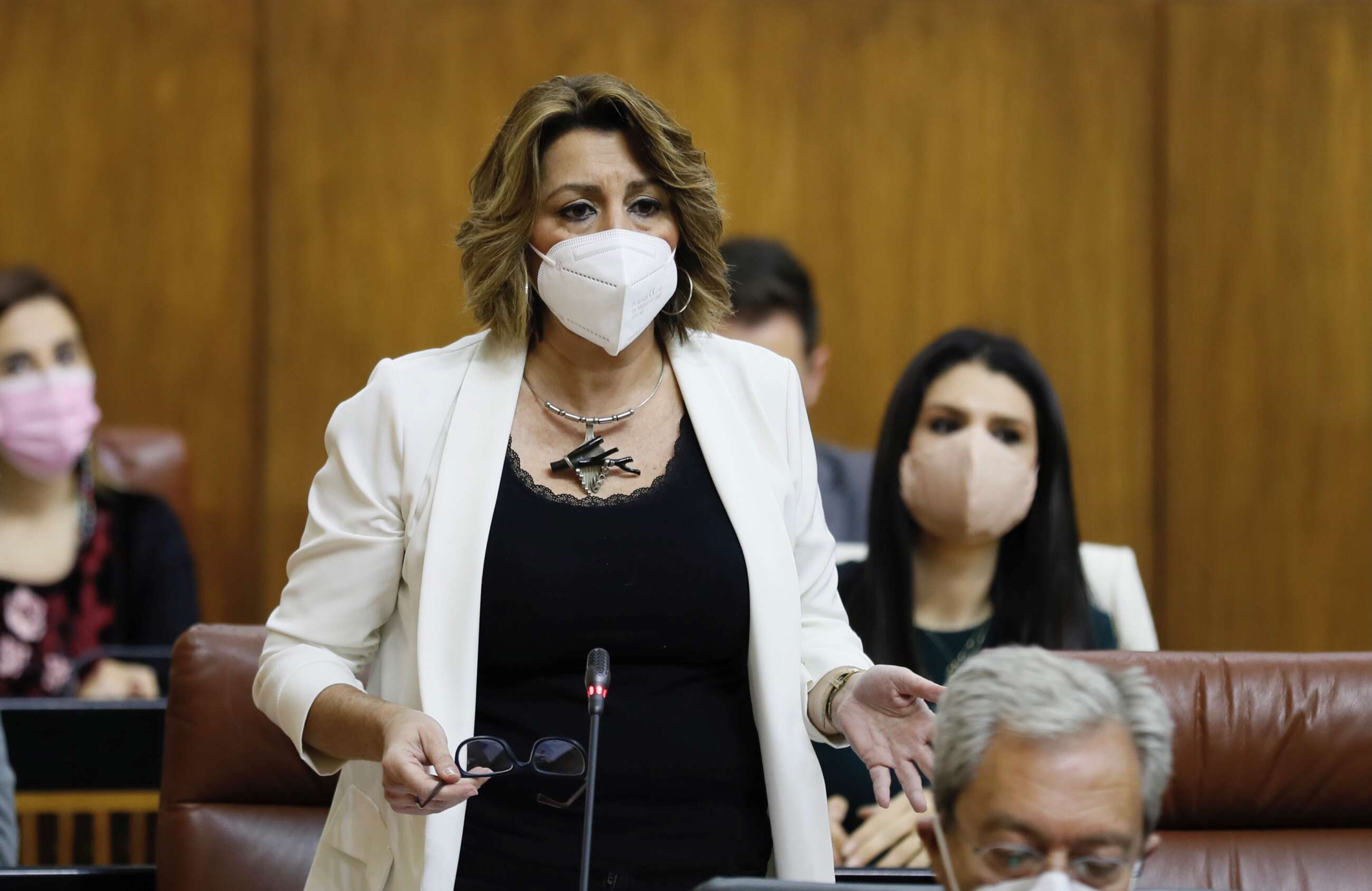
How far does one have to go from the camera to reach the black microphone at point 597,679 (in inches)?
55.5

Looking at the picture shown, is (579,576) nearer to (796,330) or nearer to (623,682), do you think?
(623,682)

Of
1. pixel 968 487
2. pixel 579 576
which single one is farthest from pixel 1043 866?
pixel 968 487

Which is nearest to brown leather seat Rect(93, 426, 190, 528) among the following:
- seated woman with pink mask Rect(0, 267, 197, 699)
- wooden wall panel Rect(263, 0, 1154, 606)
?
seated woman with pink mask Rect(0, 267, 197, 699)

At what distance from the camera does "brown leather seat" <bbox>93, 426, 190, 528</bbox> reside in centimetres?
372

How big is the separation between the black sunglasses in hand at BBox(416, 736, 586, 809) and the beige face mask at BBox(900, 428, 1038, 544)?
4.60ft

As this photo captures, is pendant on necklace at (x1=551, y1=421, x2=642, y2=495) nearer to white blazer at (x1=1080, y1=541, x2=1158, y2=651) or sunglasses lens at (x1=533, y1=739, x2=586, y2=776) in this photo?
sunglasses lens at (x1=533, y1=739, x2=586, y2=776)

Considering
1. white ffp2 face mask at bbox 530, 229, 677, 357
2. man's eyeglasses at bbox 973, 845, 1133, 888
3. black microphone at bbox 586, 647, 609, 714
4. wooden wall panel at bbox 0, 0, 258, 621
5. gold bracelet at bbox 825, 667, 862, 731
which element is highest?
wooden wall panel at bbox 0, 0, 258, 621

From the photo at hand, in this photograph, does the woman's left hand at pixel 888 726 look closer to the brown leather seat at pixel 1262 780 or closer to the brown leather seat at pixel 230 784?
the brown leather seat at pixel 1262 780

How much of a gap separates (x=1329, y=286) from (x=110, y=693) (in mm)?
3384

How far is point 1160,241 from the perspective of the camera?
449 centimetres

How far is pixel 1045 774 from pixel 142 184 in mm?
3652

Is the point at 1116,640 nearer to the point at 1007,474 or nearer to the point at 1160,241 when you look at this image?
the point at 1007,474

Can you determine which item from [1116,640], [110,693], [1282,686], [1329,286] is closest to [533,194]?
[1282,686]

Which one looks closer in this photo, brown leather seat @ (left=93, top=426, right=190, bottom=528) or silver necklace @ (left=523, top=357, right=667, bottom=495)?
silver necklace @ (left=523, top=357, right=667, bottom=495)
